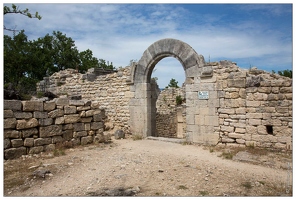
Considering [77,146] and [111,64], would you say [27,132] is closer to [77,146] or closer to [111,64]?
[77,146]

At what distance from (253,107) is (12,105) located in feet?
20.7

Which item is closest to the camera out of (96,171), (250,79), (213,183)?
(213,183)

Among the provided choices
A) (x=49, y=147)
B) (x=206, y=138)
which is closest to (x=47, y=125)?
(x=49, y=147)

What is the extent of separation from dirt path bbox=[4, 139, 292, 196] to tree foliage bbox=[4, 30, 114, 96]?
13532 millimetres

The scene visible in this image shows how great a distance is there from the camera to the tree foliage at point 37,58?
19016mm

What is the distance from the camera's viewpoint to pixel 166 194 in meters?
3.60

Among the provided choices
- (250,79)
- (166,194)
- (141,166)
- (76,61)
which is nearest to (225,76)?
(250,79)

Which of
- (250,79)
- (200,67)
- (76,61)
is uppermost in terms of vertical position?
(76,61)

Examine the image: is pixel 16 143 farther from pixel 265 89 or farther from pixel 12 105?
pixel 265 89

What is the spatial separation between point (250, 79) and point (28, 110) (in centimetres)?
602

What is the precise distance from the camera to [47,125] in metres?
6.31

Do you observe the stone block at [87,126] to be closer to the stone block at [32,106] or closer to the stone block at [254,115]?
the stone block at [32,106]

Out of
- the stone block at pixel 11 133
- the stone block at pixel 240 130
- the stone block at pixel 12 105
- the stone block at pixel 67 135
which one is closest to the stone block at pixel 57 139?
the stone block at pixel 67 135

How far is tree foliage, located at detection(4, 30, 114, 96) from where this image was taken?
19016 mm
